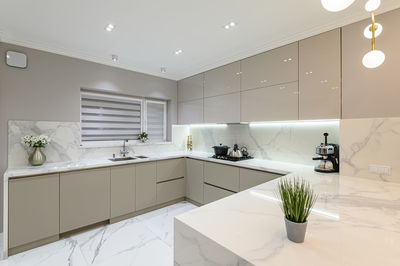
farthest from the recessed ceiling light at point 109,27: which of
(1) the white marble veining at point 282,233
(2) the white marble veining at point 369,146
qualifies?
(2) the white marble veining at point 369,146

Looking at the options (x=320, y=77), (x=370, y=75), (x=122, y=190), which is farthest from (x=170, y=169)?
(x=370, y=75)

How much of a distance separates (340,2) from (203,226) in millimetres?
1105

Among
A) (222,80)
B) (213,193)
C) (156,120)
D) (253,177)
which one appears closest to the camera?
(253,177)

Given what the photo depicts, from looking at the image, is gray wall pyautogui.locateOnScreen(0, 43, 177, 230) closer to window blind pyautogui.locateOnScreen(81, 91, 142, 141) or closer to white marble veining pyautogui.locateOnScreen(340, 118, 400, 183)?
window blind pyautogui.locateOnScreen(81, 91, 142, 141)

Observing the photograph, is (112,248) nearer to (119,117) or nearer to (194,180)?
(194,180)

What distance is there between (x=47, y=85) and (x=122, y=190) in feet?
5.74

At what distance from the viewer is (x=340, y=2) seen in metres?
0.74

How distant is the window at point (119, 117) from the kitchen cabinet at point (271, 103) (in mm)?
1908

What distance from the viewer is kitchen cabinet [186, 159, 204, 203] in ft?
10.2

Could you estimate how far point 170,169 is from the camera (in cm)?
317

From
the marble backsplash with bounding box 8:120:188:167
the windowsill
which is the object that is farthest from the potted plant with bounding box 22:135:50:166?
the windowsill

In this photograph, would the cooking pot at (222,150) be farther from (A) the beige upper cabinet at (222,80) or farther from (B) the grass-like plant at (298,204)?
(B) the grass-like plant at (298,204)

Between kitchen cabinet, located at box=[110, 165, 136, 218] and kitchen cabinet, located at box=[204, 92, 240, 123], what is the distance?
1.51 m

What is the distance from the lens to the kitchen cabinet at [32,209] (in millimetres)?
1925
